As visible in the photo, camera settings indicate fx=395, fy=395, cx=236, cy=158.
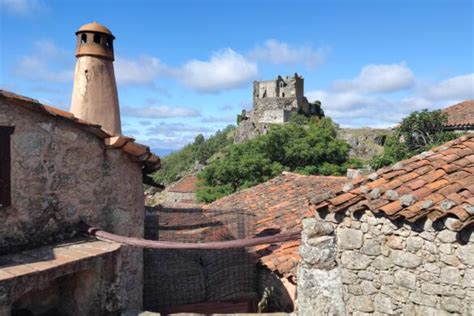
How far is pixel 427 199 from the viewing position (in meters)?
4.02

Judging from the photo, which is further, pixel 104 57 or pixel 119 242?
pixel 104 57

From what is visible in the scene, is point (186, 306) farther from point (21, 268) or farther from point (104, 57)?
point (104, 57)

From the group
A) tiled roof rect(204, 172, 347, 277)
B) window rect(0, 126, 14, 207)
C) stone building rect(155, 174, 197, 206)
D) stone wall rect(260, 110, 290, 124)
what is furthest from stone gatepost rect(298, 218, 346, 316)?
stone wall rect(260, 110, 290, 124)

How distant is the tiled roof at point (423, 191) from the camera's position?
3791 mm

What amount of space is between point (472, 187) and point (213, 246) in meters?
2.81

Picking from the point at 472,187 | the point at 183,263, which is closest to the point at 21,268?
the point at 183,263

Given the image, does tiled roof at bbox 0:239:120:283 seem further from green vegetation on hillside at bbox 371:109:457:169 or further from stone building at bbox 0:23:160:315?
green vegetation on hillside at bbox 371:109:457:169

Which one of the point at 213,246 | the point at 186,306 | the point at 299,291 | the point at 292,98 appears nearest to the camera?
the point at 213,246

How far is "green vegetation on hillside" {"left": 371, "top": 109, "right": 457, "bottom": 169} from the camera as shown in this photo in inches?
777

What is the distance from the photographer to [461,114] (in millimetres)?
21094

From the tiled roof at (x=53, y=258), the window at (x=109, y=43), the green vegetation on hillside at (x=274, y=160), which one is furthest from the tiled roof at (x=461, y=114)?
the tiled roof at (x=53, y=258)

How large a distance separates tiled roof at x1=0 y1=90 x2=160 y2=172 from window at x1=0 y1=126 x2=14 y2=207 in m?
0.34

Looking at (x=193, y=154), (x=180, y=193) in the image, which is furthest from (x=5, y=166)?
(x=193, y=154)

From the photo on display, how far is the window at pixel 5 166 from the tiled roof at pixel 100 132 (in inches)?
13.4
